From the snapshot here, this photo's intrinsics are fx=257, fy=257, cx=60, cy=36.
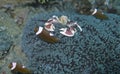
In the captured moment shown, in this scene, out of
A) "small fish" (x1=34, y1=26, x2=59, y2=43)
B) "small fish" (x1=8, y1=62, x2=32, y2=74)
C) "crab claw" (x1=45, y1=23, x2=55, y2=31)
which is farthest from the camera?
"crab claw" (x1=45, y1=23, x2=55, y2=31)

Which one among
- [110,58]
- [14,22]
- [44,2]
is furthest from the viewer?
[44,2]

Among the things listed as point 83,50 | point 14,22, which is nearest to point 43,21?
point 14,22

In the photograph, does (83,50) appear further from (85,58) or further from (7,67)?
(7,67)

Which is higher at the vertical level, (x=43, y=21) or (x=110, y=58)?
(x=43, y=21)

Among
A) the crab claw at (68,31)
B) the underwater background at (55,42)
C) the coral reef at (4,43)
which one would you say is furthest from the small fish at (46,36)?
the coral reef at (4,43)

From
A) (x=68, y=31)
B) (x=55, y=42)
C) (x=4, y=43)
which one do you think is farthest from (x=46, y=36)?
(x=4, y=43)

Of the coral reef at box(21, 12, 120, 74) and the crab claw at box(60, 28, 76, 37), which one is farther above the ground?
the crab claw at box(60, 28, 76, 37)

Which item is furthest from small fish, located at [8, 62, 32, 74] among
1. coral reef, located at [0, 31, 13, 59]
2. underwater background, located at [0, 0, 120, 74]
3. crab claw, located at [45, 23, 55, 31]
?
crab claw, located at [45, 23, 55, 31]

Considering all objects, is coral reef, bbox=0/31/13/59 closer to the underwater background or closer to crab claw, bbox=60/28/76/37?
the underwater background
